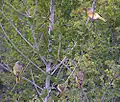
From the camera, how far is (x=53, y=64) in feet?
6.79

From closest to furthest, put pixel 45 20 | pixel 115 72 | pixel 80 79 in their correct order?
pixel 80 79 → pixel 45 20 → pixel 115 72

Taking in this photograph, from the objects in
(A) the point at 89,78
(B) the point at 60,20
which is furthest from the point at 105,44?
(B) the point at 60,20

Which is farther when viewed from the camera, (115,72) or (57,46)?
(115,72)

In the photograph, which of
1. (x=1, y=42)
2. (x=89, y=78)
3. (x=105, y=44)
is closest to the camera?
(x=89, y=78)

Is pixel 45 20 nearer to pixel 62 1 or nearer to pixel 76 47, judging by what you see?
pixel 62 1

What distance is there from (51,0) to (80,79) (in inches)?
25.7

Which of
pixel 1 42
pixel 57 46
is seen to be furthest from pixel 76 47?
pixel 1 42

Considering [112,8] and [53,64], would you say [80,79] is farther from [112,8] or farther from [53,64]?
[112,8]

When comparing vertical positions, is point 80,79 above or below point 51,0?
below

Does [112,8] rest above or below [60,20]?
below

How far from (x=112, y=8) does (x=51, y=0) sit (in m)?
1.74

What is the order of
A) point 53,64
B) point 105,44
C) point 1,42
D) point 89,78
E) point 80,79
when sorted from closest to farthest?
point 80,79
point 53,64
point 89,78
point 105,44
point 1,42

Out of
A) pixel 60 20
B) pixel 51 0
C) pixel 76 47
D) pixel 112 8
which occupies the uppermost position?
pixel 51 0

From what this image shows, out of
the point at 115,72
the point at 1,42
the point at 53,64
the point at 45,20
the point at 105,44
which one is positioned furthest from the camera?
the point at 1,42
